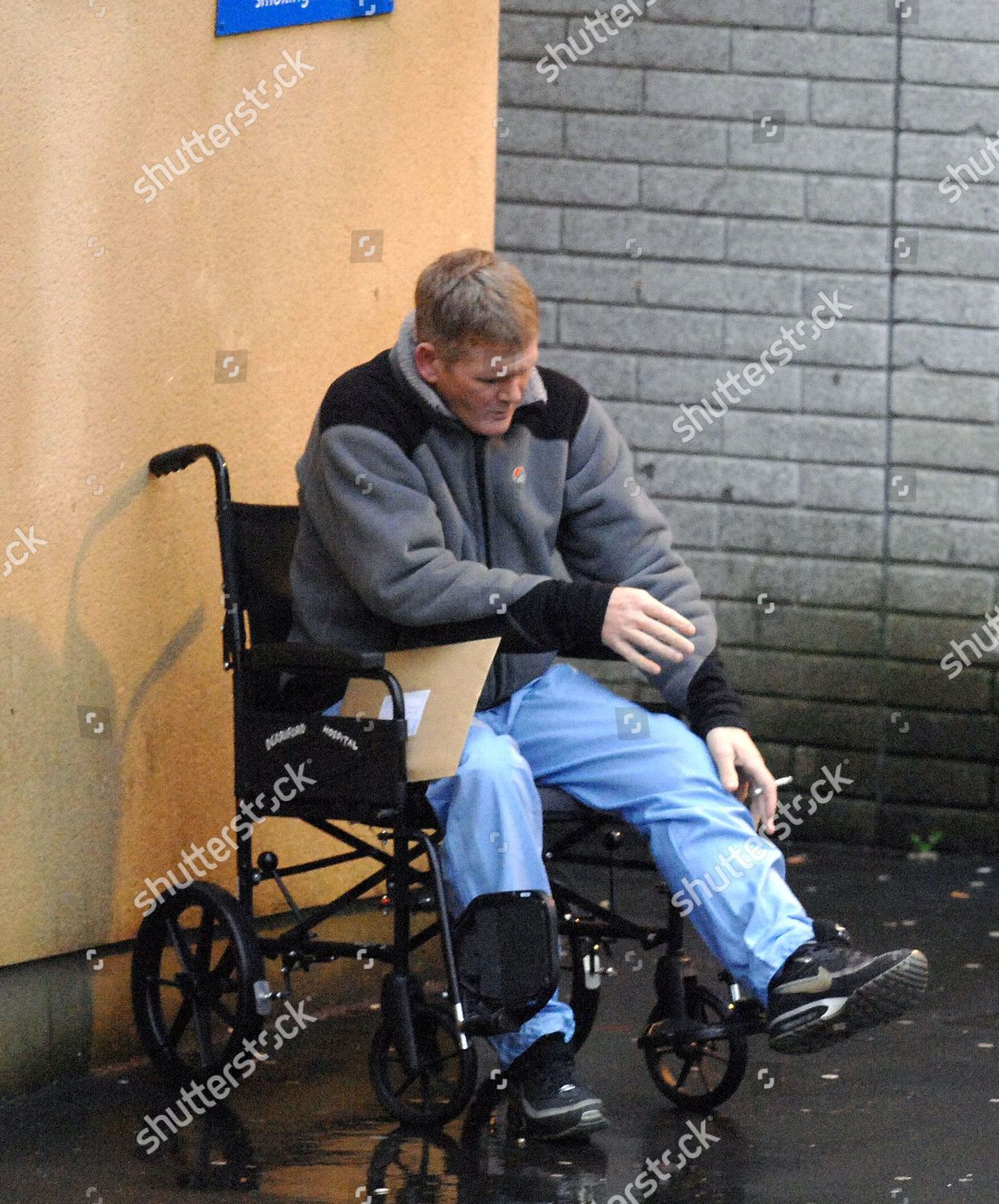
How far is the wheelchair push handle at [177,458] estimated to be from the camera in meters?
4.35

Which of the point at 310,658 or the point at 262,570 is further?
the point at 262,570

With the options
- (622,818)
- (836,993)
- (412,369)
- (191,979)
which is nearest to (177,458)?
(412,369)

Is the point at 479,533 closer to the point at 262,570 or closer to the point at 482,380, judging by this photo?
the point at 482,380

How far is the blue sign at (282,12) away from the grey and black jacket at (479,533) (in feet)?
3.37

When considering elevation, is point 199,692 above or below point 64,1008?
above

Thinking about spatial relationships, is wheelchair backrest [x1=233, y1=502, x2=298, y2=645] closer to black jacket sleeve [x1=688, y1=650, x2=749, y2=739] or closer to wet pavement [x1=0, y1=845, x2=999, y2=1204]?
black jacket sleeve [x1=688, y1=650, x2=749, y2=739]

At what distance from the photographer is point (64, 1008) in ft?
14.3

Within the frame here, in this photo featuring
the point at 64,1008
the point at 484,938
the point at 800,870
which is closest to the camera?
the point at 484,938

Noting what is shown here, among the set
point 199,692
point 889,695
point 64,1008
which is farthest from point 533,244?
point 64,1008

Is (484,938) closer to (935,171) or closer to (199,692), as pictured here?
(199,692)

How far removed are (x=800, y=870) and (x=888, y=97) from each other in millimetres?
2821

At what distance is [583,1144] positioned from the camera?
12.8 ft

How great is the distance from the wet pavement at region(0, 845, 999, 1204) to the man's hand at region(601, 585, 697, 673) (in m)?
0.98

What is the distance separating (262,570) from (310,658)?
539mm
